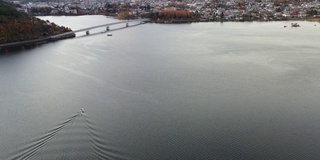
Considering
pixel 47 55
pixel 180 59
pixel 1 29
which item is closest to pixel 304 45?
pixel 180 59

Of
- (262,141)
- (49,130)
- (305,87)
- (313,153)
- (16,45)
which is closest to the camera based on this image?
(313,153)

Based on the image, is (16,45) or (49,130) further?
(16,45)

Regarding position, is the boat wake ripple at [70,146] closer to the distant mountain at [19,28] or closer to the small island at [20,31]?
the small island at [20,31]

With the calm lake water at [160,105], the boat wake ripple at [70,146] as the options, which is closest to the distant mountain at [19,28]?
the calm lake water at [160,105]

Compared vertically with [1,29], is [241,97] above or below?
below

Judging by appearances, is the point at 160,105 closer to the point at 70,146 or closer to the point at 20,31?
the point at 70,146

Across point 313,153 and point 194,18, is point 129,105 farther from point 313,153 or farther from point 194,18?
point 194,18

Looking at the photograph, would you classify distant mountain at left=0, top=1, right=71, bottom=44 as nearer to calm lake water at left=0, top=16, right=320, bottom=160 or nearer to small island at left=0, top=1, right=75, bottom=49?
small island at left=0, top=1, right=75, bottom=49
